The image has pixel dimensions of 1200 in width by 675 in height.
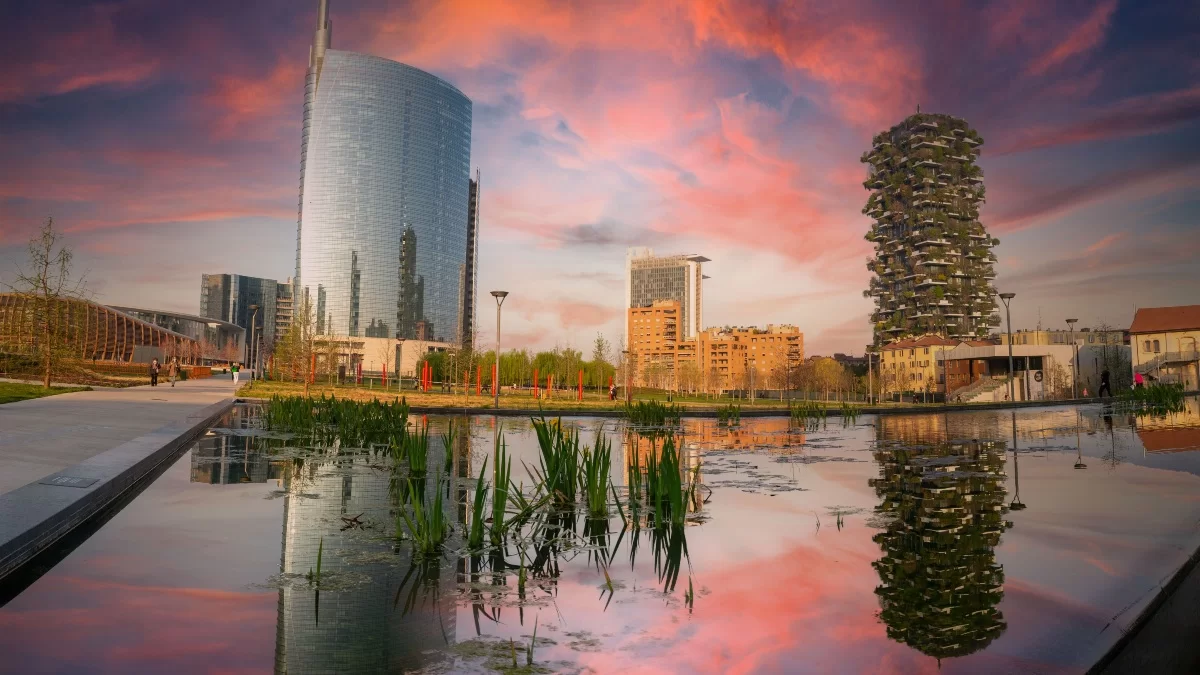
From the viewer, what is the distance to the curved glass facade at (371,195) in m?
142

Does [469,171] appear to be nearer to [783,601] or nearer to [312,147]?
[312,147]

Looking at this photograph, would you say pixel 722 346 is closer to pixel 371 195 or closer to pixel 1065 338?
pixel 371 195

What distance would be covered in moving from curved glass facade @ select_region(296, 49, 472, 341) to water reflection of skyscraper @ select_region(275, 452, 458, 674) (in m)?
138

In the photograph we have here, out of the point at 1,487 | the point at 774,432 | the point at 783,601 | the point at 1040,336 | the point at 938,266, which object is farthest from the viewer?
the point at 938,266

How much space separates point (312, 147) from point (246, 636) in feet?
499

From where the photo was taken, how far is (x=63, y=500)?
6441 millimetres

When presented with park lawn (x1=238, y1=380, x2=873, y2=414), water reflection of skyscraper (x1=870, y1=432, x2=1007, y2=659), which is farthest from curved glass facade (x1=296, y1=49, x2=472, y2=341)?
water reflection of skyscraper (x1=870, y1=432, x2=1007, y2=659)

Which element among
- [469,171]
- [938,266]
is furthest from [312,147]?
[938,266]

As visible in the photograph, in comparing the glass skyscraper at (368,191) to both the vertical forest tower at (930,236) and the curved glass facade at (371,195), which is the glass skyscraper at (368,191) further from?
the vertical forest tower at (930,236)

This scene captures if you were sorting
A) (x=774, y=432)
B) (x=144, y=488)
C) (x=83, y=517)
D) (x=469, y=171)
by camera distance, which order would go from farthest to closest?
(x=469, y=171)
(x=774, y=432)
(x=144, y=488)
(x=83, y=517)

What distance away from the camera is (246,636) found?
148 inches

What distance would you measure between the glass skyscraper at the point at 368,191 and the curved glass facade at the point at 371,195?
0.20 m

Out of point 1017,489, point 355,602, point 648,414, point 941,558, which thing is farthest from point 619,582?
point 648,414

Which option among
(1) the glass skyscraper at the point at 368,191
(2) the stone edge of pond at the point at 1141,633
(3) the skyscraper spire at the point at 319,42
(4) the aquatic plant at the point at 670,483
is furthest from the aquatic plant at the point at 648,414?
(3) the skyscraper spire at the point at 319,42
